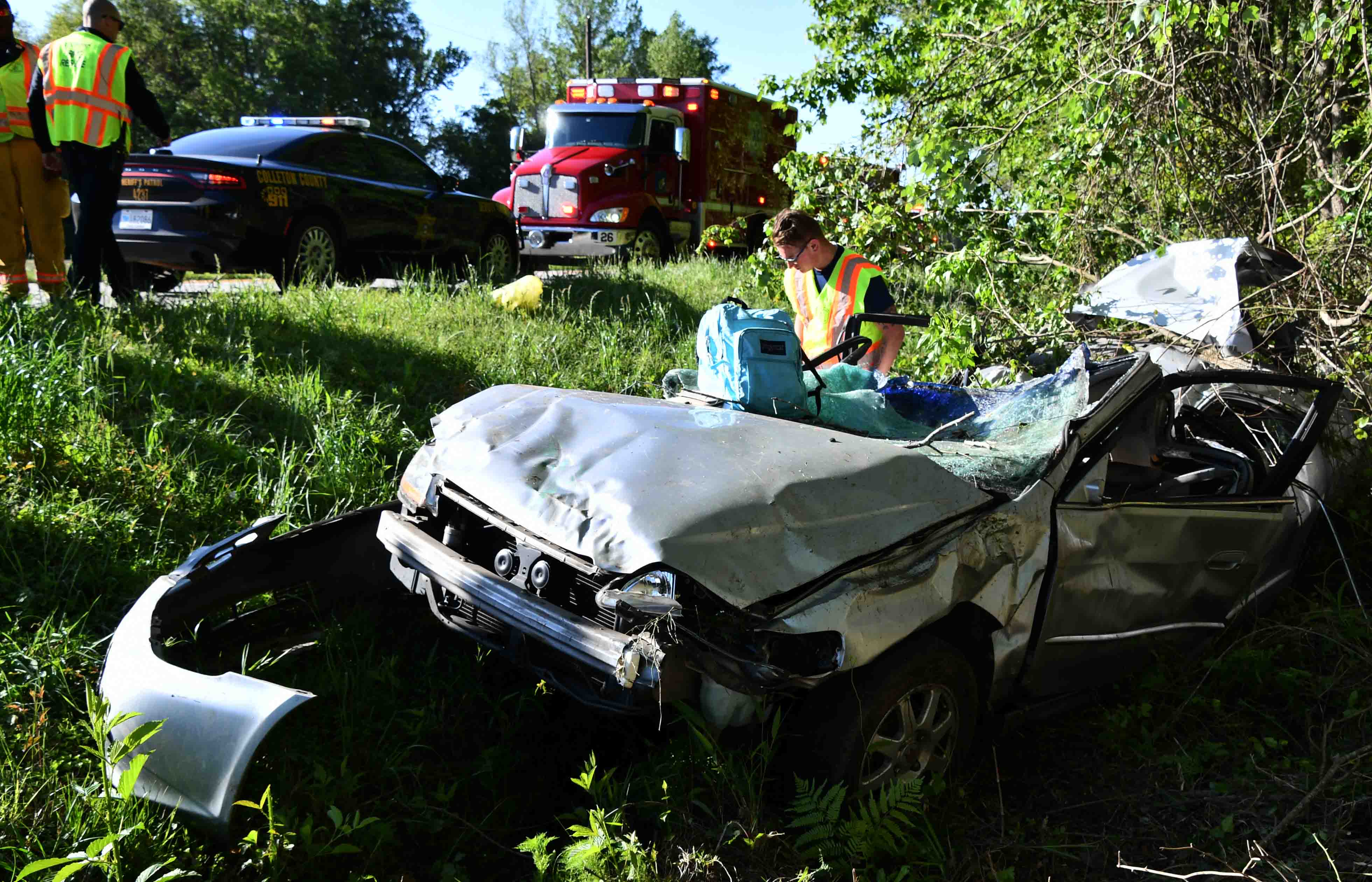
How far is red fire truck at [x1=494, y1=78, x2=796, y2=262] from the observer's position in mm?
13141

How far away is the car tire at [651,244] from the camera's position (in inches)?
521

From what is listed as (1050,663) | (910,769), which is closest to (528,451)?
(910,769)

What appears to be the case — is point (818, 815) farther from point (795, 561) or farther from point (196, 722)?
point (196, 722)

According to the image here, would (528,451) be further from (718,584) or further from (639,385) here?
(639,385)

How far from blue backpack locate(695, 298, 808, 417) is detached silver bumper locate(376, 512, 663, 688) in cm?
110

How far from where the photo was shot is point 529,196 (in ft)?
44.9

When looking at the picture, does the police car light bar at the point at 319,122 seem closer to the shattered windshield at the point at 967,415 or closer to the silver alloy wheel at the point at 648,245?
the silver alloy wheel at the point at 648,245

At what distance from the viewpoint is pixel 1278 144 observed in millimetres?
6617

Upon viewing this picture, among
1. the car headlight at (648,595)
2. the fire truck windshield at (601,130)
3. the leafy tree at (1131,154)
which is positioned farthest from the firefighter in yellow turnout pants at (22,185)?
the fire truck windshield at (601,130)

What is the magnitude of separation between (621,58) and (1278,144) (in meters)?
62.4

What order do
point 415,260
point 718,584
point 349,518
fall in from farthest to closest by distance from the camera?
point 415,260 < point 349,518 < point 718,584

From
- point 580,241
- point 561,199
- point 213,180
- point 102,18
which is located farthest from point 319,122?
point 561,199

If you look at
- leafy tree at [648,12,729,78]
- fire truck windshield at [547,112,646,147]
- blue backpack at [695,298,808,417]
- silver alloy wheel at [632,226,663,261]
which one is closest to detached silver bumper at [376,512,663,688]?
blue backpack at [695,298,808,417]

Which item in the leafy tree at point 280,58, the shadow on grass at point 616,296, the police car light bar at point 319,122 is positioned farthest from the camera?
the leafy tree at point 280,58
